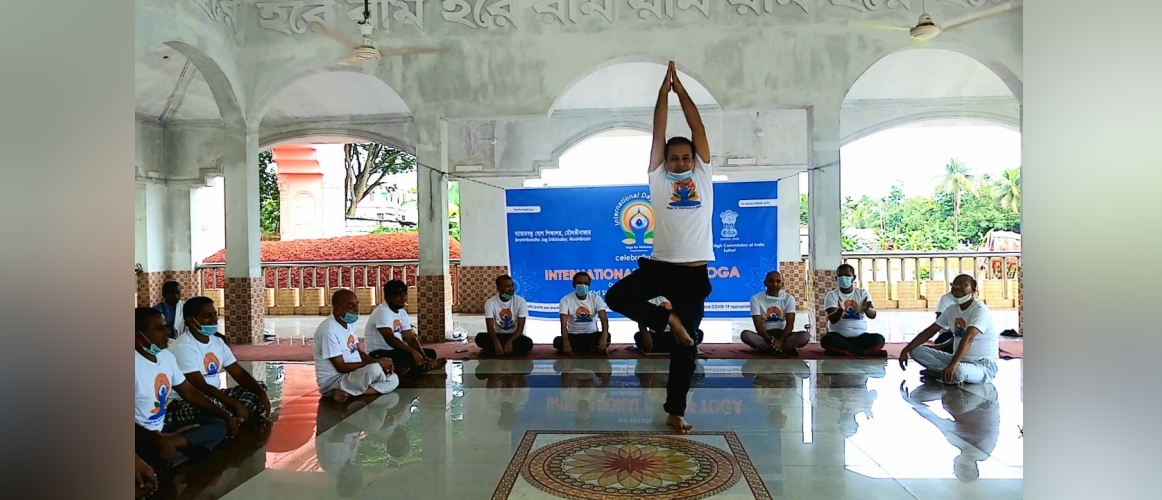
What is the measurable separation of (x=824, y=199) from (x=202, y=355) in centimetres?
597

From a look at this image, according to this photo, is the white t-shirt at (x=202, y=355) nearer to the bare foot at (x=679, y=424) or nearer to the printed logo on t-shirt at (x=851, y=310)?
the bare foot at (x=679, y=424)

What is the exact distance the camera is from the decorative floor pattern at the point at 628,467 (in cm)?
279

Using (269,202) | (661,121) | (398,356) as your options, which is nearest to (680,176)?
(661,121)

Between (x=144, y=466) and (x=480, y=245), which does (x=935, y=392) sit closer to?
(x=144, y=466)

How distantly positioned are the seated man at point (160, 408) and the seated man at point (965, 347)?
15.3ft

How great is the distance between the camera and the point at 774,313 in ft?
21.3

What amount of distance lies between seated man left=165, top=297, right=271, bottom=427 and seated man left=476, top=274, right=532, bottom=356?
102 inches

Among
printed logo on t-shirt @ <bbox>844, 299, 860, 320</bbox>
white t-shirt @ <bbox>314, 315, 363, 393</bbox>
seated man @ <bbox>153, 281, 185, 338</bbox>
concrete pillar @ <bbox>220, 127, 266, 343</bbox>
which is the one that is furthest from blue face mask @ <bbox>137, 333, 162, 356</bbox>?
printed logo on t-shirt @ <bbox>844, 299, 860, 320</bbox>

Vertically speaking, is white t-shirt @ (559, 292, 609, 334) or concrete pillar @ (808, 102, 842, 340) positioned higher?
concrete pillar @ (808, 102, 842, 340)

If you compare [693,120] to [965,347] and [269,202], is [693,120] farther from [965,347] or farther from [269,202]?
[269,202]

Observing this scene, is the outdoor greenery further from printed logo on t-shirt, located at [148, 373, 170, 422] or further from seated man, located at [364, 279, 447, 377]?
printed logo on t-shirt, located at [148, 373, 170, 422]

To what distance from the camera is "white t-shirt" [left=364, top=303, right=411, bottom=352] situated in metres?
5.41

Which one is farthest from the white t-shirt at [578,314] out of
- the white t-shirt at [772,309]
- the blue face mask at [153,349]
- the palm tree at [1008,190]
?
the palm tree at [1008,190]

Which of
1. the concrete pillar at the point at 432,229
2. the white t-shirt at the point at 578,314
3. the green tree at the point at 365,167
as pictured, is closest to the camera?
the white t-shirt at the point at 578,314
